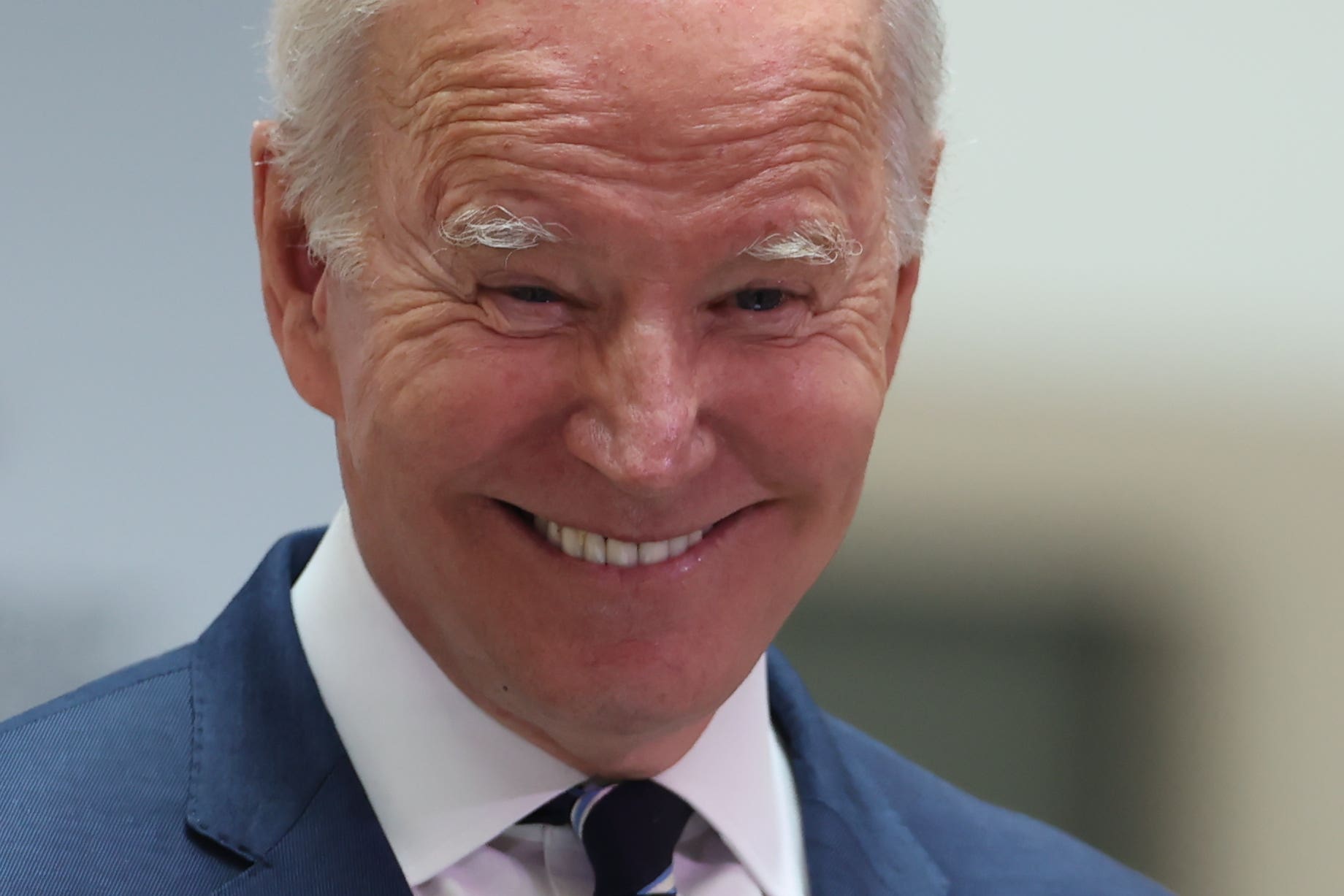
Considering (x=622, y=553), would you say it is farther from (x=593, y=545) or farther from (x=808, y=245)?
(x=808, y=245)

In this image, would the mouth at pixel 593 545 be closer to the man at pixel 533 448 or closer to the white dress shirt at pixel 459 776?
the man at pixel 533 448

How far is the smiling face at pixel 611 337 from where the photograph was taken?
50.0 inches

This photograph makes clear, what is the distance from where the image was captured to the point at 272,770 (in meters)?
1.44

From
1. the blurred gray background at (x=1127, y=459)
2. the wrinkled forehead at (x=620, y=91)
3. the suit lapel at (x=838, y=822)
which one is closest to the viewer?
the wrinkled forehead at (x=620, y=91)

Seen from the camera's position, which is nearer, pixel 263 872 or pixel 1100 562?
pixel 263 872

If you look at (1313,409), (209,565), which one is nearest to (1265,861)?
(1313,409)

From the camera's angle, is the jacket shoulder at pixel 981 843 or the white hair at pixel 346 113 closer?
the white hair at pixel 346 113

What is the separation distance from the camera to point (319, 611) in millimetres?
1554

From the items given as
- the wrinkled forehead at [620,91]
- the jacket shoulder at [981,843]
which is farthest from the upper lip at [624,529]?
the jacket shoulder at [981,843]

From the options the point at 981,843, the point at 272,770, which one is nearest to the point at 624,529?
the point at 272,770

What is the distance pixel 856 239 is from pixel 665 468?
0.27 meters

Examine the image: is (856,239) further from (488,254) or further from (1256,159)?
(1256,159)

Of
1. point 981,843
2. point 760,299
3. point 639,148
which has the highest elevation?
point 639,148

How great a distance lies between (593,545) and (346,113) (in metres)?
0.40
